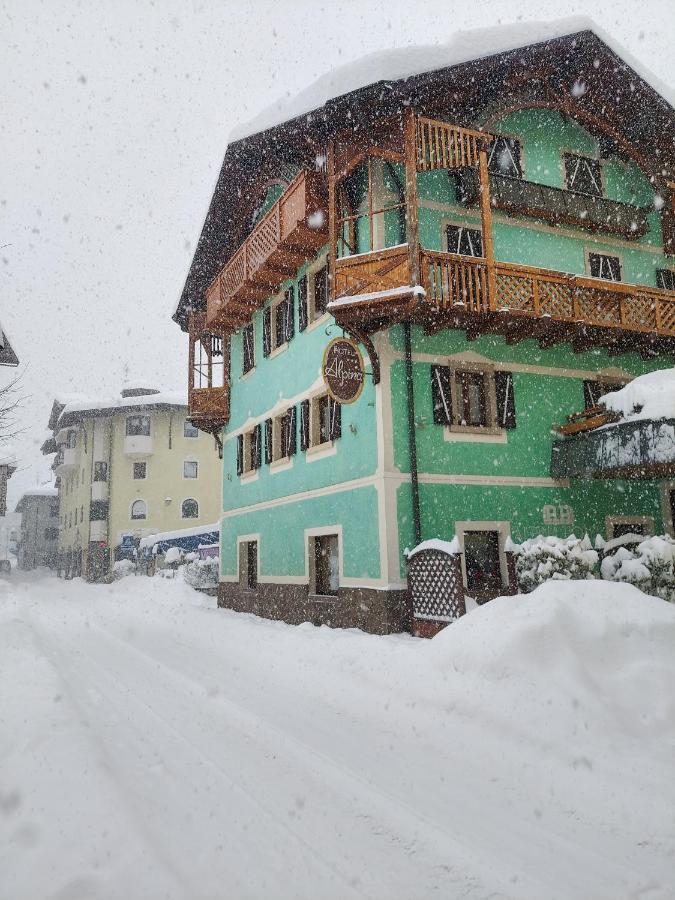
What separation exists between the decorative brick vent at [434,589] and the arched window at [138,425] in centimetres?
3259

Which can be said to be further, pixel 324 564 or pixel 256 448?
pixel 256 448

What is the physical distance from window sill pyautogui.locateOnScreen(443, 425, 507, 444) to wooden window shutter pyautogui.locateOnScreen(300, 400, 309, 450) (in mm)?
3797

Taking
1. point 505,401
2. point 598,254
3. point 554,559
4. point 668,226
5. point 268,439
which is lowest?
point 554,559

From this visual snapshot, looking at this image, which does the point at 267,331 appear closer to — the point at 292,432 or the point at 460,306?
the point at 292,432

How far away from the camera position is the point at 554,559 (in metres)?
9.70

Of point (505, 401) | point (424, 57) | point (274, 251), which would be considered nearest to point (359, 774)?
point (505, 401)

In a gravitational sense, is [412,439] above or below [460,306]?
below

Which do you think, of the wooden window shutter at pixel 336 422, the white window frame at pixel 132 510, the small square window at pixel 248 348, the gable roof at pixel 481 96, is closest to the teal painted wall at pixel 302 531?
the wooden window shutter at pixel 336 422

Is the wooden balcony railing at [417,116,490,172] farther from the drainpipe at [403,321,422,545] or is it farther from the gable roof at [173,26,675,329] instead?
the drainpipe at [403,321,422,545]

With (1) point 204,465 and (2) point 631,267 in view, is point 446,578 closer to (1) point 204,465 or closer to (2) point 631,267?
(2) point 631,267

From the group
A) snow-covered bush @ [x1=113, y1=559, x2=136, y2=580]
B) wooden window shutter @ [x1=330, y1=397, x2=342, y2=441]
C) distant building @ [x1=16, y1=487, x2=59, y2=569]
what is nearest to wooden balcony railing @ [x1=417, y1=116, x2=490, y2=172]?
wooden window shutter @ [x1=330, y1=397, x2=342, y2=441]

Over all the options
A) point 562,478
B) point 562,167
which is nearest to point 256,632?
point 562,478

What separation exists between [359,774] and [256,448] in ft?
46.3

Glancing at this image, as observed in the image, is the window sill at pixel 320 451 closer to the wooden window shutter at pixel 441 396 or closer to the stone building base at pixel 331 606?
the wooden window shutter at pixel 441 396
